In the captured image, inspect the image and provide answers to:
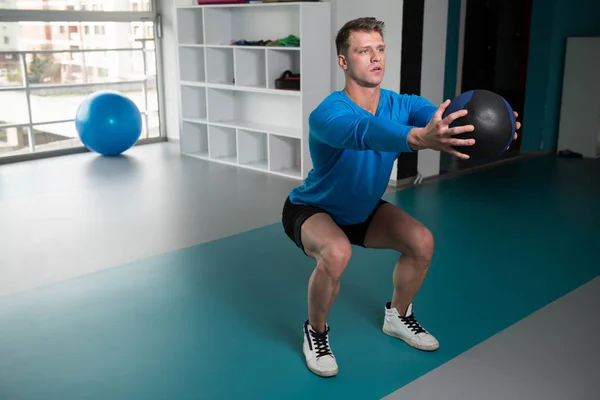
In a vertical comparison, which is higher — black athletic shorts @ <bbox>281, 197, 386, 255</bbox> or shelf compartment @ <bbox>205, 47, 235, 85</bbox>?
shelf compartment @ <bbox>205, 47, 235, 85</bbox>

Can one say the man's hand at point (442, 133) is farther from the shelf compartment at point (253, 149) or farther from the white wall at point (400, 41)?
the shelf compartment at point (253, 149)

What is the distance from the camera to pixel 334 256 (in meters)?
2.37

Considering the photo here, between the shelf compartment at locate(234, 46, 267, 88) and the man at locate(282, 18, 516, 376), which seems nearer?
the man at locate(282, 18, 516, 376)

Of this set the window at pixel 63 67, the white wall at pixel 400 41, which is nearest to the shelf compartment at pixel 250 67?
the white wall at pixel 400 41

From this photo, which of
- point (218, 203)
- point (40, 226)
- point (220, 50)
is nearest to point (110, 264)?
point (40, 226)

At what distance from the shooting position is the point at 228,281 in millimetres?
3461

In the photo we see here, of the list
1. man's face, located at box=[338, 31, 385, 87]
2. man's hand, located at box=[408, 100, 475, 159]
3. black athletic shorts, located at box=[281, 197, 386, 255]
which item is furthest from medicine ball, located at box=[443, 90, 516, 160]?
black athletic shorts, located at box=[281, 197, 386, 255]

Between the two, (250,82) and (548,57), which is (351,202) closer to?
(250,82)

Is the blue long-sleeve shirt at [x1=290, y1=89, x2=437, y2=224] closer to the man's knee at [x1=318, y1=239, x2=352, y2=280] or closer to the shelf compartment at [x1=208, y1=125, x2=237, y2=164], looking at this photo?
the man's knee at [x1=318, y1=239, x2=352, y2=280]

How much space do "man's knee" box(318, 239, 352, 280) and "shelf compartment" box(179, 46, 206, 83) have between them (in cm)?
473

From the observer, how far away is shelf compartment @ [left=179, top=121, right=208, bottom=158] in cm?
687

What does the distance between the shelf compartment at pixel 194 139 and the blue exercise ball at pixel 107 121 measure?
1.61 feet

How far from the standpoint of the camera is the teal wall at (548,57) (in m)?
6.57

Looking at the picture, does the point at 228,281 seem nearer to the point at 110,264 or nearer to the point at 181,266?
the point at 181,266
